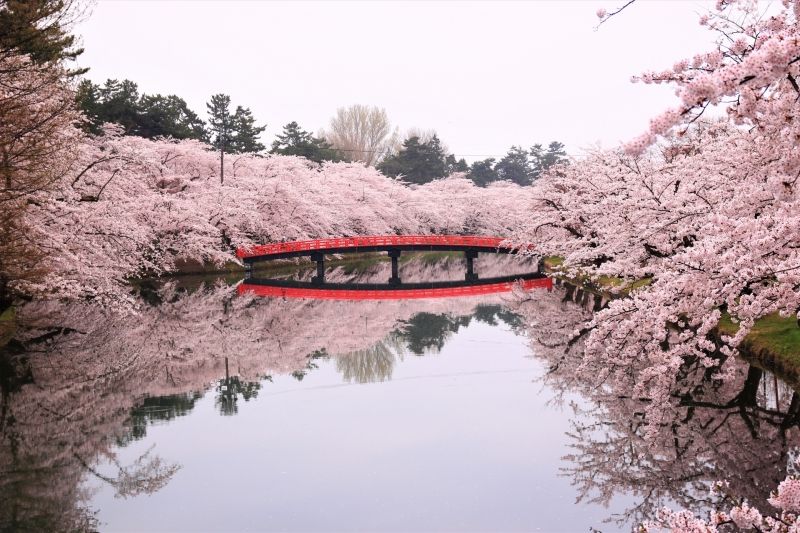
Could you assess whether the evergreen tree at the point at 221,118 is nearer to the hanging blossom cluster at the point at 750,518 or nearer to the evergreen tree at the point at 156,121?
the evergreen tree at the point at 156,121

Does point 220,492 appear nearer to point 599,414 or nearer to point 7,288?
point 599,414

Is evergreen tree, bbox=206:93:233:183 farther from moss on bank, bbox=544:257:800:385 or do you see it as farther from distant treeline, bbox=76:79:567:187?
moss on bank, bbox=544:257:800:385

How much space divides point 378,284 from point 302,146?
3834 centimetres

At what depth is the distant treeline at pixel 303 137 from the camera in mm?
50344

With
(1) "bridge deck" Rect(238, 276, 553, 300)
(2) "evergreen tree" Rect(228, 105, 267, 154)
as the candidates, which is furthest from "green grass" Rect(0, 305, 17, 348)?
(2) "evergreen tree" Rect(228, 105, 267, 154)

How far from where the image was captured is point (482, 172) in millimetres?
103000

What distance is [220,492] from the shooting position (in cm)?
1052

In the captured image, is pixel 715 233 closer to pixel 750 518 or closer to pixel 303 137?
pixel 750 518

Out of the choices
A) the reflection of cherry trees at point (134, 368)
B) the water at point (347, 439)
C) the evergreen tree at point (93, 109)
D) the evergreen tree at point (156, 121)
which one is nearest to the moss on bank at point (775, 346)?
the water at point (347, 439)

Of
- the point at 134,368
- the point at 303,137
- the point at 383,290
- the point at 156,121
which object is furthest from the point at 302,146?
the point at 134,368

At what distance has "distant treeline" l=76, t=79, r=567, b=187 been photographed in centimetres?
5034

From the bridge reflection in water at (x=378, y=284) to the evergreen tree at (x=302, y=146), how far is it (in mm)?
30982

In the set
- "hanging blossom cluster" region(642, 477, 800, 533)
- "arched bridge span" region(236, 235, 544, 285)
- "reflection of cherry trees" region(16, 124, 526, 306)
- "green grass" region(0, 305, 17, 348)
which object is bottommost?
"green grass" region(0, 305, 17, 348)

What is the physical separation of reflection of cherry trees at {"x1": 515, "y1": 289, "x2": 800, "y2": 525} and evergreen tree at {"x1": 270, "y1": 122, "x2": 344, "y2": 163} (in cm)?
6019
